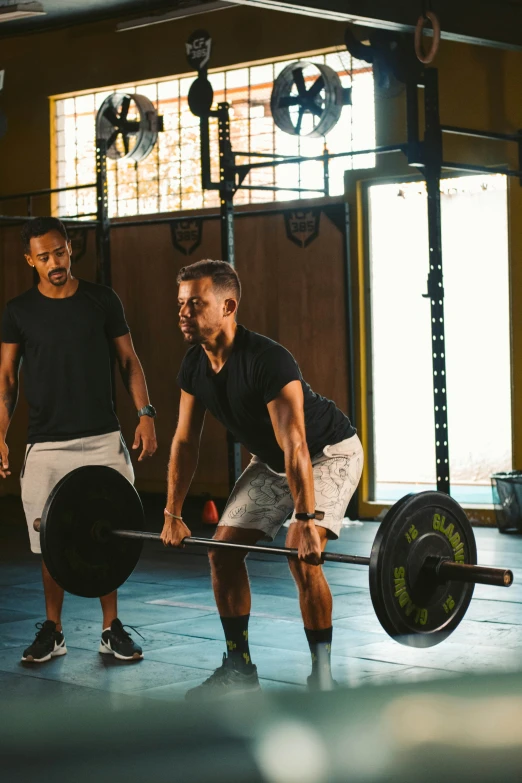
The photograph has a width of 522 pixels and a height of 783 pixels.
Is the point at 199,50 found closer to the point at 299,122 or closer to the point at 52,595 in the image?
the point at 299,122

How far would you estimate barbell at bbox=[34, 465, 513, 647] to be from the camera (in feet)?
8.05

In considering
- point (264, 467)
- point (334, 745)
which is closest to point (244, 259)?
point (264, 467)

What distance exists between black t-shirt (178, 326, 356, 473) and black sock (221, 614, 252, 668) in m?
0.44

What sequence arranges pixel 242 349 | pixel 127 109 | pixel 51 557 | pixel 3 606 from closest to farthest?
pixel 242 349, pixel 51 557, pixel 3 606, pixel 127 109

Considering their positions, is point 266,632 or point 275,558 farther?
point 275,558

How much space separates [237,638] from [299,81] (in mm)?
4128

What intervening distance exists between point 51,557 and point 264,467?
65 centimetres

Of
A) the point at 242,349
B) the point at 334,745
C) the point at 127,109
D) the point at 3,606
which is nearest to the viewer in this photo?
the point at 334,745

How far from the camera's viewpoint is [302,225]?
7.06 metres

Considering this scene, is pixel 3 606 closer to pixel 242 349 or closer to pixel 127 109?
pixel 242 349

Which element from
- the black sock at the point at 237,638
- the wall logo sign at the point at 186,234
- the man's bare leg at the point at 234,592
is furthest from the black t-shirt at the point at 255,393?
the wall logo sign at the point at 186,234

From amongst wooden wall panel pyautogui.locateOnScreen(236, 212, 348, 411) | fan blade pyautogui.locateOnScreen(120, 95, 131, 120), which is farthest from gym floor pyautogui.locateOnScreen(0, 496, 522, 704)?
fan blade pyautogui.locateOnScreen(120, 95, 131, 120)

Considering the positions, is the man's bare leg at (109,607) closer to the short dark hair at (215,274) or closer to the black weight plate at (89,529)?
the black weight plate at (89,529)

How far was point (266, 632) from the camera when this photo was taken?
380cm
